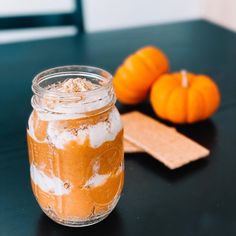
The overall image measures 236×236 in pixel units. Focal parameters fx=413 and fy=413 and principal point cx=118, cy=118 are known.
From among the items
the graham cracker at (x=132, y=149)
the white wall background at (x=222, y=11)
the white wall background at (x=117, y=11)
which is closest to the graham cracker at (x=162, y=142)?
the graham cracker at (x=132, y=149)

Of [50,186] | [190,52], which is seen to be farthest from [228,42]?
[50,186]

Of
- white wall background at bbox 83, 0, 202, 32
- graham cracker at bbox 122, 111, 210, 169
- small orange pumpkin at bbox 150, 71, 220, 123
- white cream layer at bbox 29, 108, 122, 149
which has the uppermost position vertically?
white cream layer at bbox 29, 108, 122, 149

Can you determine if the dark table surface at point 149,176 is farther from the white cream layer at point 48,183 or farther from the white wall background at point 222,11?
the white wall background at point 222,11

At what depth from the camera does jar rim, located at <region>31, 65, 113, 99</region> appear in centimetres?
52

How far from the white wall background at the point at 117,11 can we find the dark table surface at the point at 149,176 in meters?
1.09

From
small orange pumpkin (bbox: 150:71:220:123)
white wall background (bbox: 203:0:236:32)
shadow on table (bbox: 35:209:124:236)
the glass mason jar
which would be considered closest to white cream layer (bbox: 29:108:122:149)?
the glass mason jar

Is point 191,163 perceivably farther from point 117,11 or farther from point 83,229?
point 117,11

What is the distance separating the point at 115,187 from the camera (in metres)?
0.59

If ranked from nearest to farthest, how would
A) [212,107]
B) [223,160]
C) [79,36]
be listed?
1. [223,160]
2. [212,107]
3. [79,36]

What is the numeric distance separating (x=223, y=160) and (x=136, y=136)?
0.17m

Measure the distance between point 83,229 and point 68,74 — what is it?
0.23 meters

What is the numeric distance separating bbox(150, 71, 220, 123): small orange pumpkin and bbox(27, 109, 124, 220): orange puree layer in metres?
0.32

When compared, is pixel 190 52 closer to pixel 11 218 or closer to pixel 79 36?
pixel 79 36

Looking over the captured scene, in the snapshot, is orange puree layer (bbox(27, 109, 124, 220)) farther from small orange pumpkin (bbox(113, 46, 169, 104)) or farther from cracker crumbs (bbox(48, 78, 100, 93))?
small orange pumpkin (bbox(113, 46, 169, 104))
